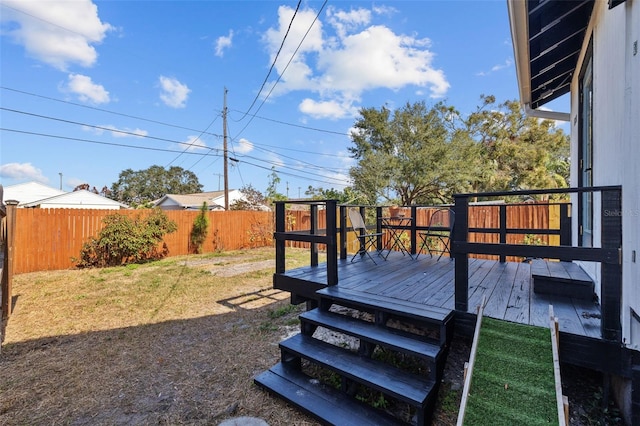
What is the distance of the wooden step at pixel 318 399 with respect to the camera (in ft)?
6.15

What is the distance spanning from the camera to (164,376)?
265 centimetres

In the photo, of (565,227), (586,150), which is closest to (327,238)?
(586,150)

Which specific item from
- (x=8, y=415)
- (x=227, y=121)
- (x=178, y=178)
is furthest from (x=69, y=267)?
(x=178, y=178)

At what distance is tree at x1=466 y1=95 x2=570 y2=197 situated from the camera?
51.4 ft

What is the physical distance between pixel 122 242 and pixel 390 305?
8.24 meters

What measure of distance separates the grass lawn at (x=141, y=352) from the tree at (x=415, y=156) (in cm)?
1110

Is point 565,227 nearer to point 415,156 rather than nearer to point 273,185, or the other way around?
point 415,156

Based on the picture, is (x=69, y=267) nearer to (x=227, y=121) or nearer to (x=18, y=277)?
(x=18, y=277)

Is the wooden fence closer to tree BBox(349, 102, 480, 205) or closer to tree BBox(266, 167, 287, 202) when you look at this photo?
tree BBox(349, 102, 480, 205)

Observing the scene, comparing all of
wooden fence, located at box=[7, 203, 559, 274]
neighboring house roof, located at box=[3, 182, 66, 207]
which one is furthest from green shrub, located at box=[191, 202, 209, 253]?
neighboring house roof, located at box=[3, 182, 66, 207]

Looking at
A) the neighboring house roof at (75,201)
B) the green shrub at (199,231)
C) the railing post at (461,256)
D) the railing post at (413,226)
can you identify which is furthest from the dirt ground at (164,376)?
the neighboring house roof at (75,201)

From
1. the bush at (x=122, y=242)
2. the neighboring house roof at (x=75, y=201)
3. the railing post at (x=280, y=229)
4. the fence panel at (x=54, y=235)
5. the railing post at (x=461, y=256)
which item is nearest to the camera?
the railing post at (x=461, y=256)

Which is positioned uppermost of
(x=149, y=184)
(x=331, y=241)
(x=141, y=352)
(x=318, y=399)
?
(x=149, y=184)

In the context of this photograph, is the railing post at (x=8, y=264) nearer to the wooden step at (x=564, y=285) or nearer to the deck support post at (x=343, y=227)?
the deck support post at (x=343, y=227)
